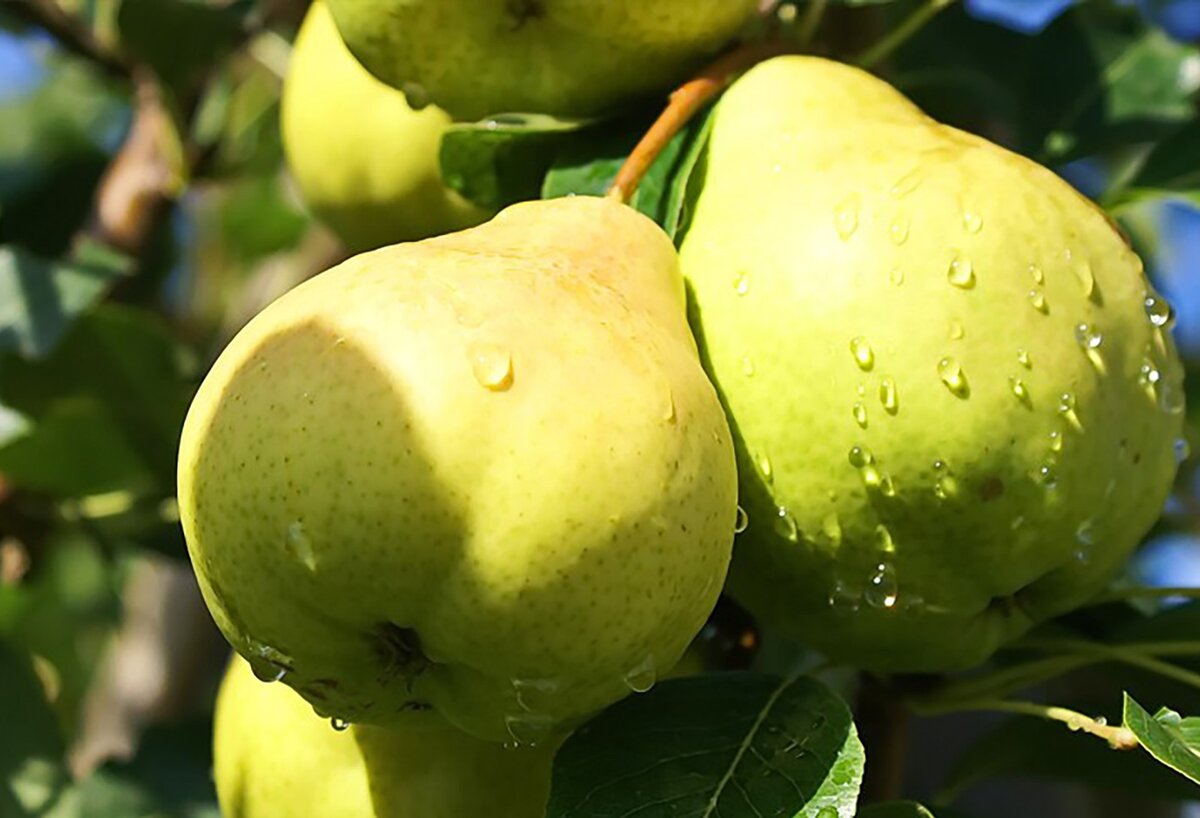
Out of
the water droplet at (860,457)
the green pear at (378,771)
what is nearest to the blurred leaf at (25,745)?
the green pear at (378,771)

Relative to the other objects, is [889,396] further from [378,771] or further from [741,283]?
[378,771]

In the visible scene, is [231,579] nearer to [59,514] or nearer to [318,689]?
[318,689]

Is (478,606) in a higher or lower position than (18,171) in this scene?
higher

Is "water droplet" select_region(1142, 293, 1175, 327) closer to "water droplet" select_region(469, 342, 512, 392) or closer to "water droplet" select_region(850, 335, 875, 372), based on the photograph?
"water droplet" select_region(850, 335, 875, 372)

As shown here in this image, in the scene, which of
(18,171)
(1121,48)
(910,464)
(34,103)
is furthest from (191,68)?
(34,103)

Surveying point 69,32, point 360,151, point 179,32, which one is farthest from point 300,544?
point 69,32
